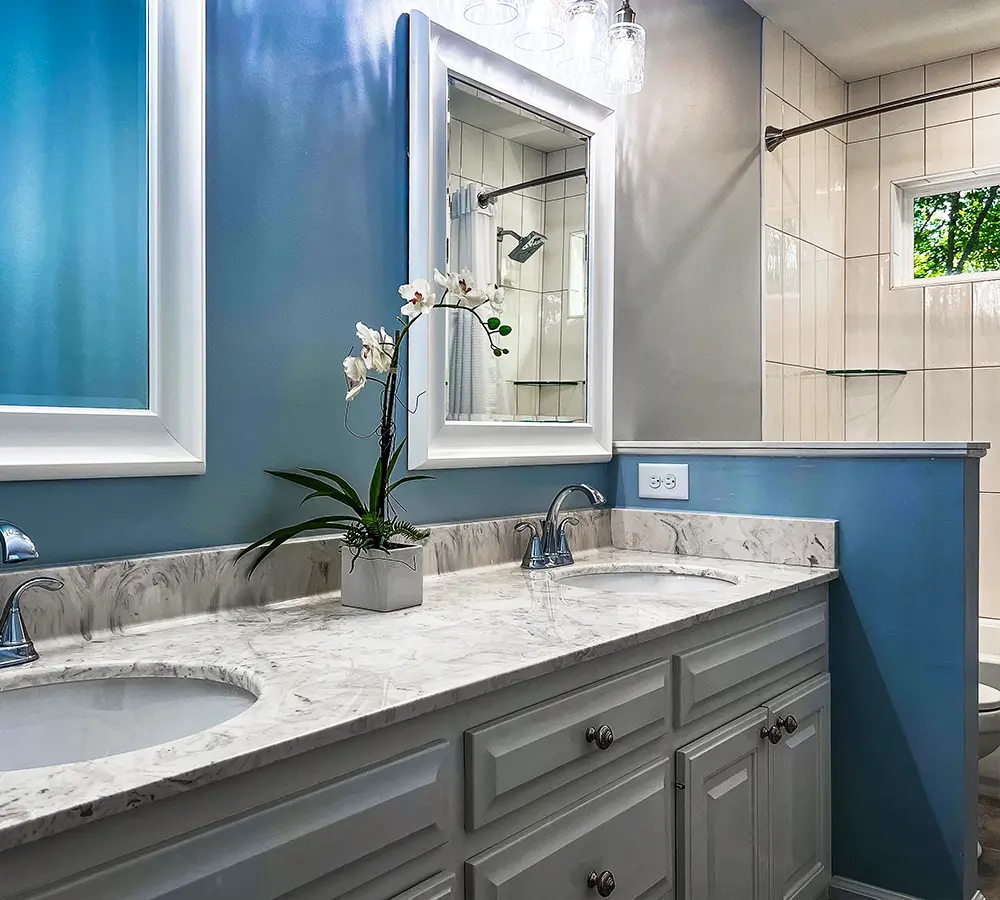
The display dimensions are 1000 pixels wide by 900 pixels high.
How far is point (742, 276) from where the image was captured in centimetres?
283

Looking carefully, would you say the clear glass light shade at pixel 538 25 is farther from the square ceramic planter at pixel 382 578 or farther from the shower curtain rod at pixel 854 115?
the shower curtain rod at pixel 854 115

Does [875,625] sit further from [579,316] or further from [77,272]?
[77,272]

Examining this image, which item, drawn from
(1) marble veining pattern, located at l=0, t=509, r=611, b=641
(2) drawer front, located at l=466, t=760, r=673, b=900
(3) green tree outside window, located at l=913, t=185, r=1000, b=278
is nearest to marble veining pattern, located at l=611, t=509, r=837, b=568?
(1) marble veining pattern, located at l=0, t=509, r=611, b=641

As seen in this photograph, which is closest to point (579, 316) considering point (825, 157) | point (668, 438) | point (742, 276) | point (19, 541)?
point (668, 438)

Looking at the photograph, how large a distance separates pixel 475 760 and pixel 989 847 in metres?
1.83

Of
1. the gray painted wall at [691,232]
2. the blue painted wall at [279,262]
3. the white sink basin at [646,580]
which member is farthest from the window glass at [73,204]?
the gray painted wall at [691,232]

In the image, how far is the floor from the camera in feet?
6.66

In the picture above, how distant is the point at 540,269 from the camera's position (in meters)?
2.05

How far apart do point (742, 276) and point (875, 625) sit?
A: 134 centimetres

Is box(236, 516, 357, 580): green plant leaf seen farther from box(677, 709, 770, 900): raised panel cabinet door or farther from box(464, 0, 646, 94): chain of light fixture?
box(464, 0, 646, 94): chain of light fixture

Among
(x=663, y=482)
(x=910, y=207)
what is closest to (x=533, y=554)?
(x=663, y=482)

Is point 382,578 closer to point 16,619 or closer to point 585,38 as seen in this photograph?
point 16,619

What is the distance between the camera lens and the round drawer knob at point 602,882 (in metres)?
1.20

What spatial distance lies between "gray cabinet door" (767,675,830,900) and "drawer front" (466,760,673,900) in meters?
0.38
